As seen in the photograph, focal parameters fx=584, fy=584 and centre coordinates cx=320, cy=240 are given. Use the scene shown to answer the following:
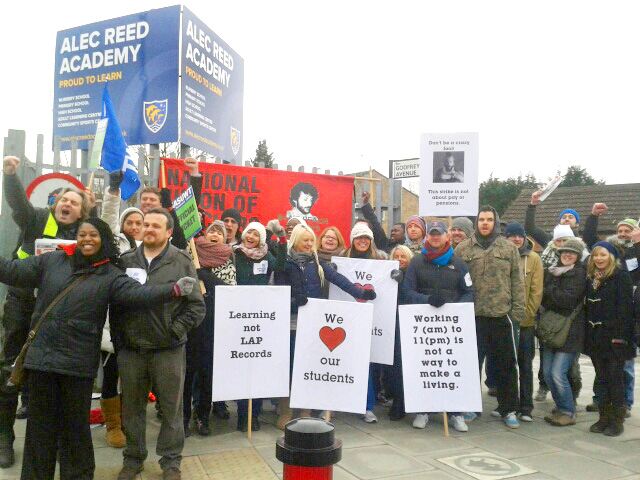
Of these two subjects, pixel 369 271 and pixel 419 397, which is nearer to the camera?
pixel 419 397

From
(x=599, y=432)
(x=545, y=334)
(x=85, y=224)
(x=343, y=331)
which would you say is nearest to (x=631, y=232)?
(x=545, y=334)

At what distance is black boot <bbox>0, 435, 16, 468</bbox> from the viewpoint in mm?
4305

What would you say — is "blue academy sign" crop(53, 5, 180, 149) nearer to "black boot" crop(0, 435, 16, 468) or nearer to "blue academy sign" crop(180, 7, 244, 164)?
"blue academy sign" crop(180, 7, 244, 164)

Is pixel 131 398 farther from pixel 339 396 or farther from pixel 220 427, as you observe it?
pixel 339 396

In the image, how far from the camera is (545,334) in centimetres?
602

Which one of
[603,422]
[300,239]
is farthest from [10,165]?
[603,422]

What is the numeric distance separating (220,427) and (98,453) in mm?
1175

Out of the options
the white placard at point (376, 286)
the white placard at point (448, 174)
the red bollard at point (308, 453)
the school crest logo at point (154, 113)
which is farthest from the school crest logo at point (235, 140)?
the red bollard at point (308, 453)

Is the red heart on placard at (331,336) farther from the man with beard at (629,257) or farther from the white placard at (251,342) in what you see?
the man with beard at (629,257)

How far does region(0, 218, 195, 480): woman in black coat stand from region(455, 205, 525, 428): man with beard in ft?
10.5

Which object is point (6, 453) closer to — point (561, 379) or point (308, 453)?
point (308, 453)

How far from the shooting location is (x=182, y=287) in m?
3.83

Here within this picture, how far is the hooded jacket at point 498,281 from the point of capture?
5746 mm

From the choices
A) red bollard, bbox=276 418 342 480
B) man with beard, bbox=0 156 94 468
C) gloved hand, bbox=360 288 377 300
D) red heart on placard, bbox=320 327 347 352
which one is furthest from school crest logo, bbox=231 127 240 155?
red bollard, bbox=276 418 342 480
